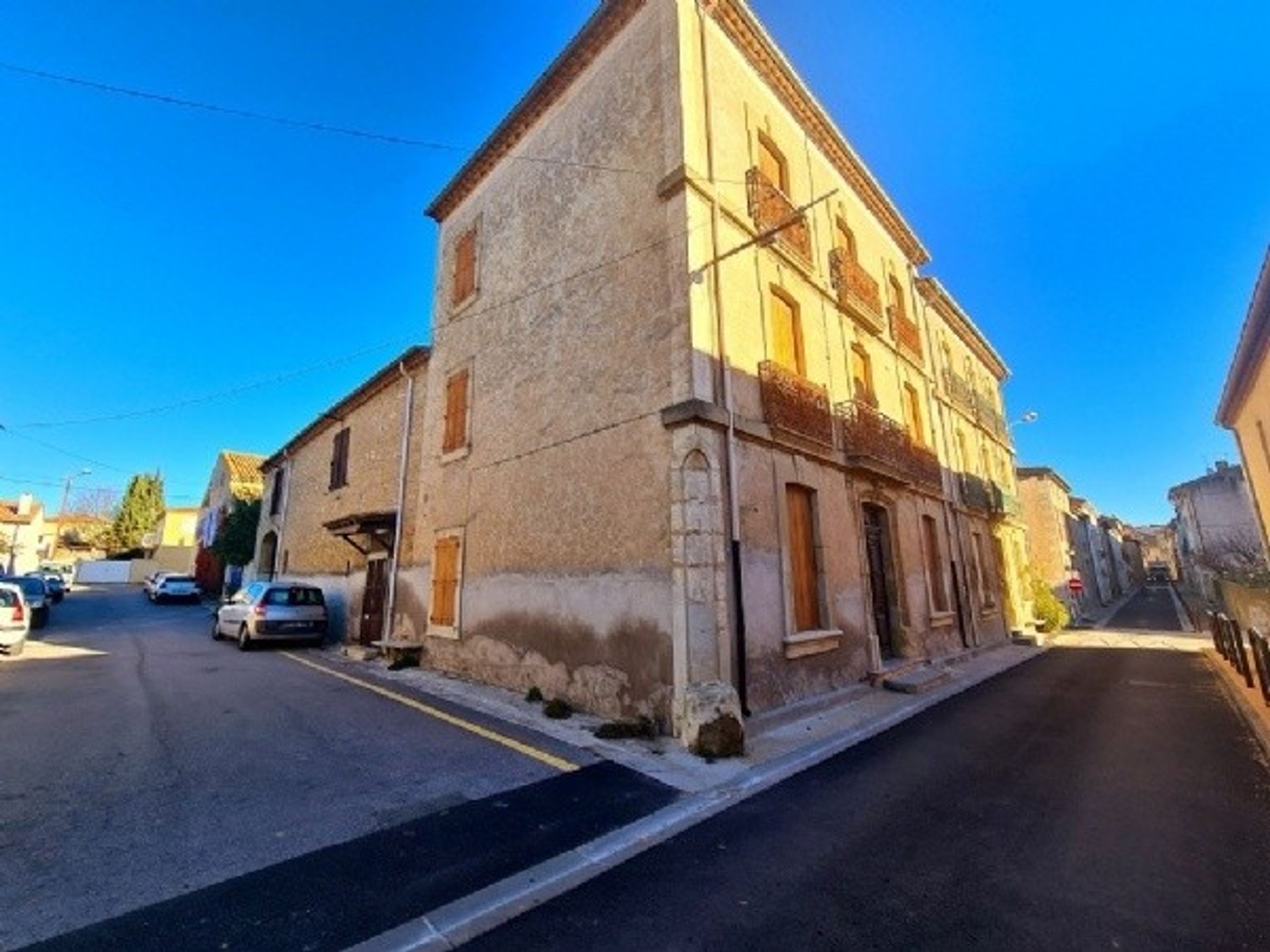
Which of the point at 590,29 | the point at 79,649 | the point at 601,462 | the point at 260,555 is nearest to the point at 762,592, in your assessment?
the point at 601,462

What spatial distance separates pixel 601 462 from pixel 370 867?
5238 millimetres

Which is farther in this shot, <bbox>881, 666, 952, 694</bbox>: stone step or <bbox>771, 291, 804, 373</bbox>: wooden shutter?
<bbox>771, 291, 804, 373</bbox>: wooden shutter

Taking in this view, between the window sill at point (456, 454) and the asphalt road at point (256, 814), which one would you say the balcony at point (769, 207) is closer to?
the window sill at point (456, 454)

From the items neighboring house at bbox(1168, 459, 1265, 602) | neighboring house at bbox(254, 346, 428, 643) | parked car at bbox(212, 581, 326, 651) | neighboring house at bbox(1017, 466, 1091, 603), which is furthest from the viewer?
neighboring house at bbox(1168, 459, 1265, 602)

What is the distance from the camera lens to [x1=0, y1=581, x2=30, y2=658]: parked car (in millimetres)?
10781

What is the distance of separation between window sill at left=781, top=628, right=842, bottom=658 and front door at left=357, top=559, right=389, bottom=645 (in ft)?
29.2

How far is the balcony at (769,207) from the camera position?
894 cm

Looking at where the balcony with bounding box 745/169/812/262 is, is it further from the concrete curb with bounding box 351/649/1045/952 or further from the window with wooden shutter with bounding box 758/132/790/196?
the concrete curb with bounding box 351/649/1045/952

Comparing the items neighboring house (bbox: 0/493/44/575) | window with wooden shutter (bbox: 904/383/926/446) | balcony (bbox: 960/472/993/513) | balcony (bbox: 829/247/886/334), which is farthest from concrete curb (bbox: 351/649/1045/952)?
neighboring house (bbox: 0/493/44/575)

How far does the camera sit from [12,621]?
10883 mm

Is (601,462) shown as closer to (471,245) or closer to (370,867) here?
(370,867)

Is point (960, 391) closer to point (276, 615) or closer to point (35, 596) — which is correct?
point (276, 615)

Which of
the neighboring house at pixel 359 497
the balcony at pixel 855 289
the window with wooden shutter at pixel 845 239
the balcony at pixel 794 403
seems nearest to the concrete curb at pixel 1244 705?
the balcony at pixel 794 403

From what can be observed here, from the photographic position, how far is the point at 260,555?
70.7ft
